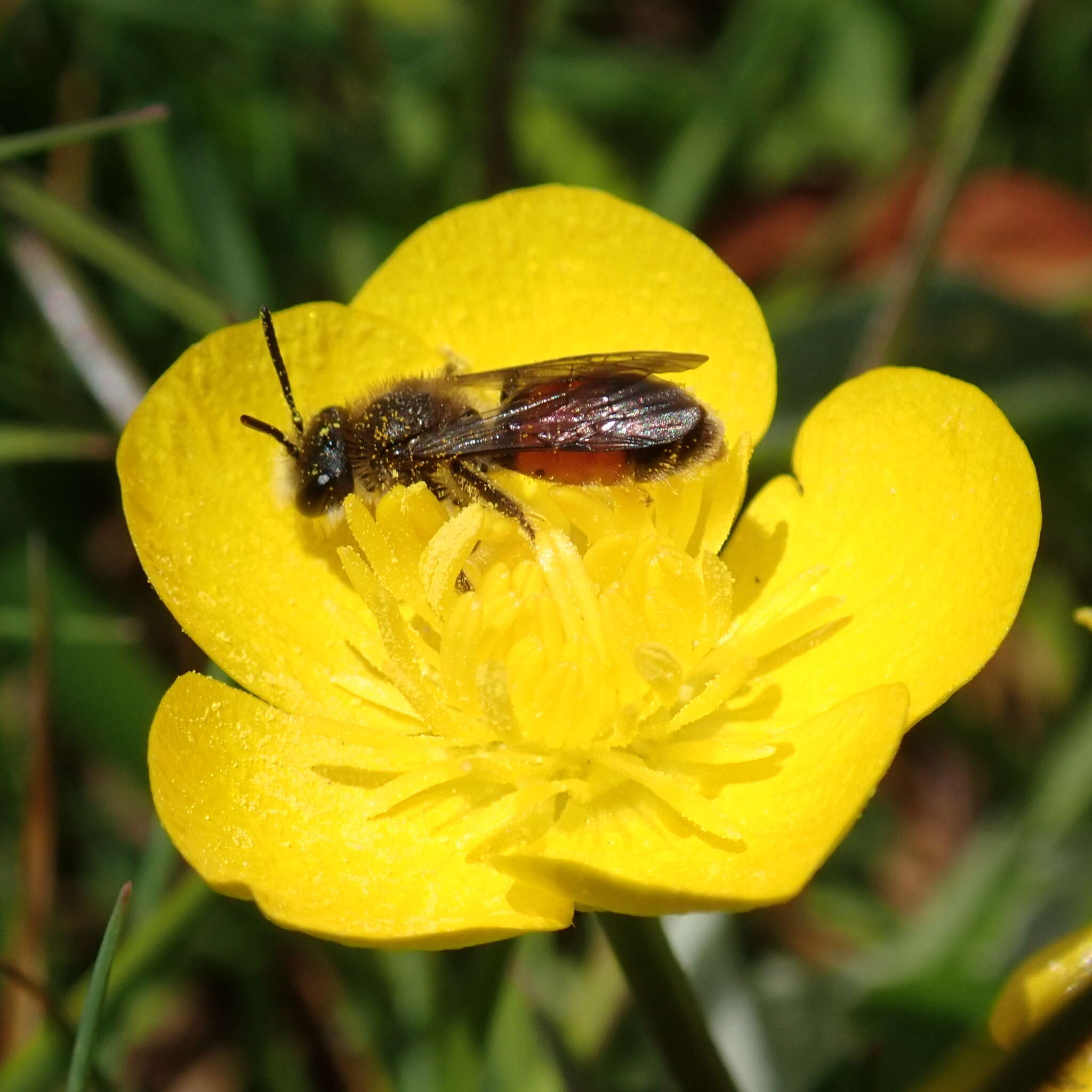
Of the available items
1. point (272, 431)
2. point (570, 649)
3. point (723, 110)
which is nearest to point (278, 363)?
point (272, 431)

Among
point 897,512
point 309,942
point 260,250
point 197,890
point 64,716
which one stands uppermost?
point 897,512

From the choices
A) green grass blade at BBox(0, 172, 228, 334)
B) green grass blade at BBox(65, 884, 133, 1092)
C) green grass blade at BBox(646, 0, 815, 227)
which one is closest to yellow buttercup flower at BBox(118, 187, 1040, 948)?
green grass blade at BBox(65, 884, 133, 1092)

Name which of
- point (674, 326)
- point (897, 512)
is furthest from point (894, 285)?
point (897, 512)

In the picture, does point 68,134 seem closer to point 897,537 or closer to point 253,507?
point 253,507

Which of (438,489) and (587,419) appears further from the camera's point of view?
(438,489)

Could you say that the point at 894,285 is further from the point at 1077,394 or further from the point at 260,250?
Answer: the point at 260,250

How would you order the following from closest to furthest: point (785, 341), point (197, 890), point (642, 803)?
point (642, 803), point (197, 890), point (785, 341)

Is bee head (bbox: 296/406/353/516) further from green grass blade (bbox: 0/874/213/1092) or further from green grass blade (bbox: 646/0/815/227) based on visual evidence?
green grass blade (bbox: 646/0/815/227)
